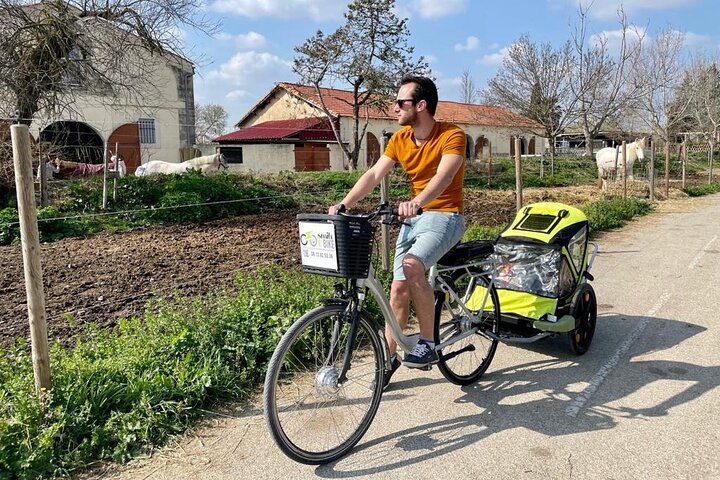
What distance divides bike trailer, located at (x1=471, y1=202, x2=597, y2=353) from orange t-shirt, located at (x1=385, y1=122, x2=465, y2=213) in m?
0.89

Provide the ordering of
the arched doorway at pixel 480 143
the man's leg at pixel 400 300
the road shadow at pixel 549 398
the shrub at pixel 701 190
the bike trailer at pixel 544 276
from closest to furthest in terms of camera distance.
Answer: the road shadow at pixel 549 398
the man's leg at pixel 400 300
the bike trailer at pixel 544 276
the shrub at pixel 701 190
the arched doorway at pixel 480 143

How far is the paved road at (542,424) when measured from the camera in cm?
297

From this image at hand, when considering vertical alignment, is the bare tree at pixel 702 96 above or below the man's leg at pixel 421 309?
above

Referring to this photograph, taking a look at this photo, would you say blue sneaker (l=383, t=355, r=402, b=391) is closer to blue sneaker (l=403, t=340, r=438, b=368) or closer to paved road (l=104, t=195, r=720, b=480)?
blue sneaker (l=403, t=340, r=438, b=368)

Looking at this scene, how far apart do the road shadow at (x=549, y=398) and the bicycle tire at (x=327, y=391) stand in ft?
0.40

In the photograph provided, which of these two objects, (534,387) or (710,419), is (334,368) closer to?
(534,387)

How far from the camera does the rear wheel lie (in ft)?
14.6

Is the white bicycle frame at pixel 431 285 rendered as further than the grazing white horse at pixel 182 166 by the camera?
No

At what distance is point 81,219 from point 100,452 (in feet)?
31.0

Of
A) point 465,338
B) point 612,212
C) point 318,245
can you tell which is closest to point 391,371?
point 465,338

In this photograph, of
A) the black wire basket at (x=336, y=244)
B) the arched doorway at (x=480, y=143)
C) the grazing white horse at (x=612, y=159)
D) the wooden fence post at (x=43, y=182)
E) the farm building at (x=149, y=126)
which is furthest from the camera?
the arched doorway at (x=480, y=143)

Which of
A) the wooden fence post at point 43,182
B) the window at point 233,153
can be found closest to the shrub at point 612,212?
the wooden fence post at point 43,182

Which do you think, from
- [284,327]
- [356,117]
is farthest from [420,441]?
[356,117]

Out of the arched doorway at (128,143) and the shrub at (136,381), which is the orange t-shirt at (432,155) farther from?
the arched doorway at (128,143)
